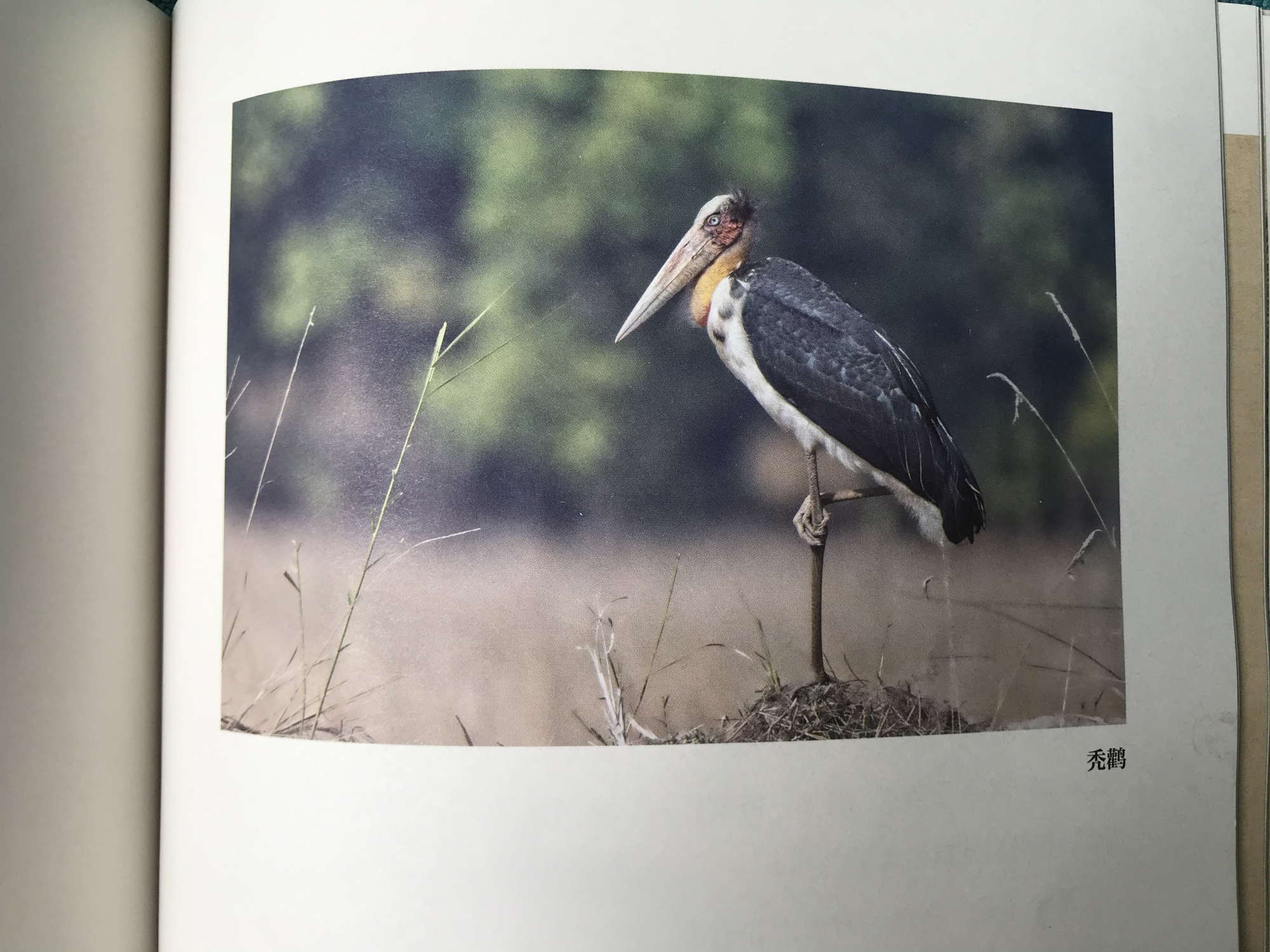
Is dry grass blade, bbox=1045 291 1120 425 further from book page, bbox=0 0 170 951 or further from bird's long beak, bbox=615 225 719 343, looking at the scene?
book page, bbox=0 0 170 951

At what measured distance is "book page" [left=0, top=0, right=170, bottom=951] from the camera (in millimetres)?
1832

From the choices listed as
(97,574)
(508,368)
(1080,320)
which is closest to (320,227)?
(508,368)

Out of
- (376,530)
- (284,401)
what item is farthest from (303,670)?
(284,401)

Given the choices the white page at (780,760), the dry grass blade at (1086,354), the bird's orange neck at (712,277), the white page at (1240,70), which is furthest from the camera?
the white page at (1240,70)

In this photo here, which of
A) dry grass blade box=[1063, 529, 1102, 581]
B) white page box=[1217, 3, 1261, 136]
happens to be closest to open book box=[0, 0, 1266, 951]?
dry grass blade box=[1063, 529, 1102, 581]

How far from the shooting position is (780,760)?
188 cm

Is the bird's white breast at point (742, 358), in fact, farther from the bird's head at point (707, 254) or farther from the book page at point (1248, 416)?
the book page at point (1248, 416)

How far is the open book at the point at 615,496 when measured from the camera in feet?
6.05

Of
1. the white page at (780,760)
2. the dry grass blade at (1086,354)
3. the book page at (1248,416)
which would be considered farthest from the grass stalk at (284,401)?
the book page at (1248,416)

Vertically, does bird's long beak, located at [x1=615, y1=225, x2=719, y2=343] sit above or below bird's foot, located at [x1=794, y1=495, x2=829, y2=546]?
above

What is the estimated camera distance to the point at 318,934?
1.85 m

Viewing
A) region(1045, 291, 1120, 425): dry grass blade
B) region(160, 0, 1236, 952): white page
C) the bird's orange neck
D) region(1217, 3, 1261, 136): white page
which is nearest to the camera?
region(160, 0, 1236, 952): white page

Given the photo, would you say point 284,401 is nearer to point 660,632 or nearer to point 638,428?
point 638,428

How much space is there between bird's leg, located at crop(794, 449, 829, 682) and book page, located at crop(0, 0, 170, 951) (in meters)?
1.43
